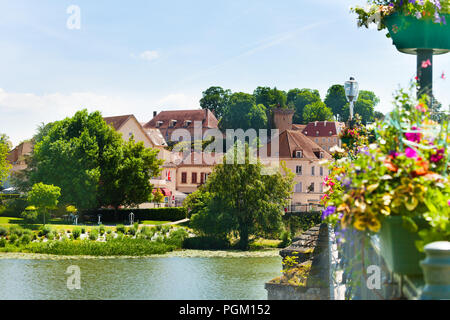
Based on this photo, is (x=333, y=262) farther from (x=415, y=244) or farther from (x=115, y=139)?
(x=115, y=139)

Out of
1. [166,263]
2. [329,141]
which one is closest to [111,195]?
[166,263]

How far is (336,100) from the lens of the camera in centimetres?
12450

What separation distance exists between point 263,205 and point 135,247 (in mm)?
10858

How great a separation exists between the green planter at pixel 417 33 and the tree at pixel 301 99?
118 meters

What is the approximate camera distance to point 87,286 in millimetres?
27016

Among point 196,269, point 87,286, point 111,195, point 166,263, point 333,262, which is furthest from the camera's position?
point 111,195

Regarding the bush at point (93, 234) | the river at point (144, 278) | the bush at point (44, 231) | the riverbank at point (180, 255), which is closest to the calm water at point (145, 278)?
the river at point (144, 278)

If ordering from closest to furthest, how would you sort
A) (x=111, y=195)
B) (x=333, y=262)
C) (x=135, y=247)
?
(x=333, y=262)
(x=135, y=247)
(x=111, y=195)

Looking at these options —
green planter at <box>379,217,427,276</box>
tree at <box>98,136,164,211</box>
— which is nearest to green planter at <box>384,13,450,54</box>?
green planter at <box>379,217,427,276</box>

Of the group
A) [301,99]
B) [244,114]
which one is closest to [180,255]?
[244,114]

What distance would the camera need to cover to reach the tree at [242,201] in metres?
43.3

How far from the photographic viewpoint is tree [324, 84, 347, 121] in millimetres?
123062

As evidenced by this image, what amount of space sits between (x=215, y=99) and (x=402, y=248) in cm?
11631

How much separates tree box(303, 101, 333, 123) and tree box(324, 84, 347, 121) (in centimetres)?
604
